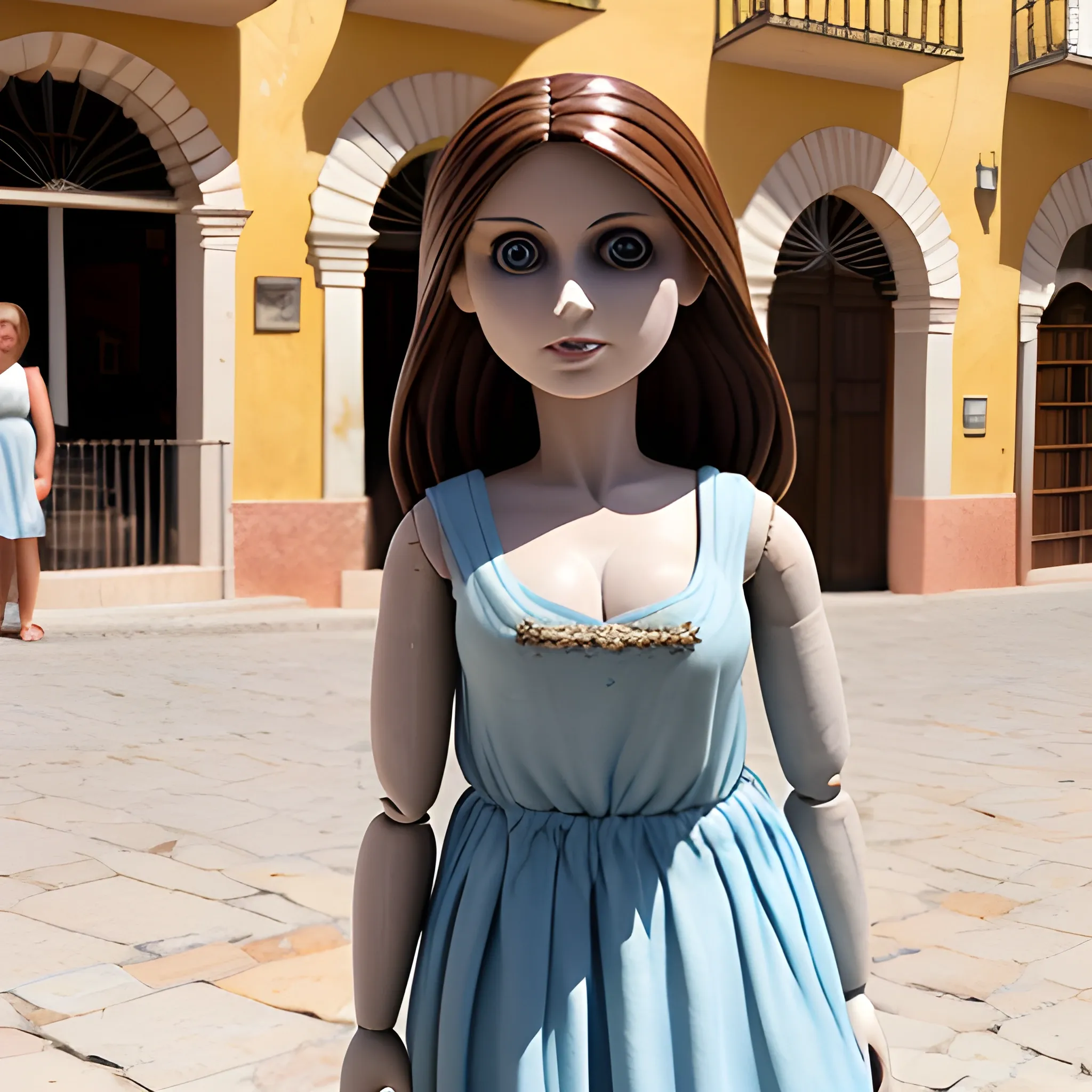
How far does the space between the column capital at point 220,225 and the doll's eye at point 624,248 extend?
8.39 m

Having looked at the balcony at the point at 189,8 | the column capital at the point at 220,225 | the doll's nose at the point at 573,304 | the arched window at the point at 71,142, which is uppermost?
the balcony at the point at 189,8

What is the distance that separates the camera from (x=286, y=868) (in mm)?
3996

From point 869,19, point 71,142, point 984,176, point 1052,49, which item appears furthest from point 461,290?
point 1052,49

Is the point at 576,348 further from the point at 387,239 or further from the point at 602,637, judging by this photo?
the point at 387,239

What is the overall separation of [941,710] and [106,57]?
6665mm

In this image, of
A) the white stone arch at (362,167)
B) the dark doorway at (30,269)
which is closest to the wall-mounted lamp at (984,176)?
the white stone arch at (362,167)

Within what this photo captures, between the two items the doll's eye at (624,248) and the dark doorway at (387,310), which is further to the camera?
the dark doorway at (387,310)

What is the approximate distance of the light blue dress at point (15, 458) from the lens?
25.5 feet

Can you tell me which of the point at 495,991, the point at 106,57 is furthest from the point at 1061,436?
the point at 495,991

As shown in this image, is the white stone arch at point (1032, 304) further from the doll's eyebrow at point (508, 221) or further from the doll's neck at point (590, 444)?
the doll's eyebrow at point (508, 221)

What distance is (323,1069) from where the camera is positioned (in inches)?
110

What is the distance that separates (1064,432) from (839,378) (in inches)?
105

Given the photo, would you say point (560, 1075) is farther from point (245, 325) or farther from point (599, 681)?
point (245, 325)

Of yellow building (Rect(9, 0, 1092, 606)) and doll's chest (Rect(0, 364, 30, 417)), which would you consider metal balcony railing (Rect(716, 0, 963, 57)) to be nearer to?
yellow building (Rect(9, 0, 1092, 606))
